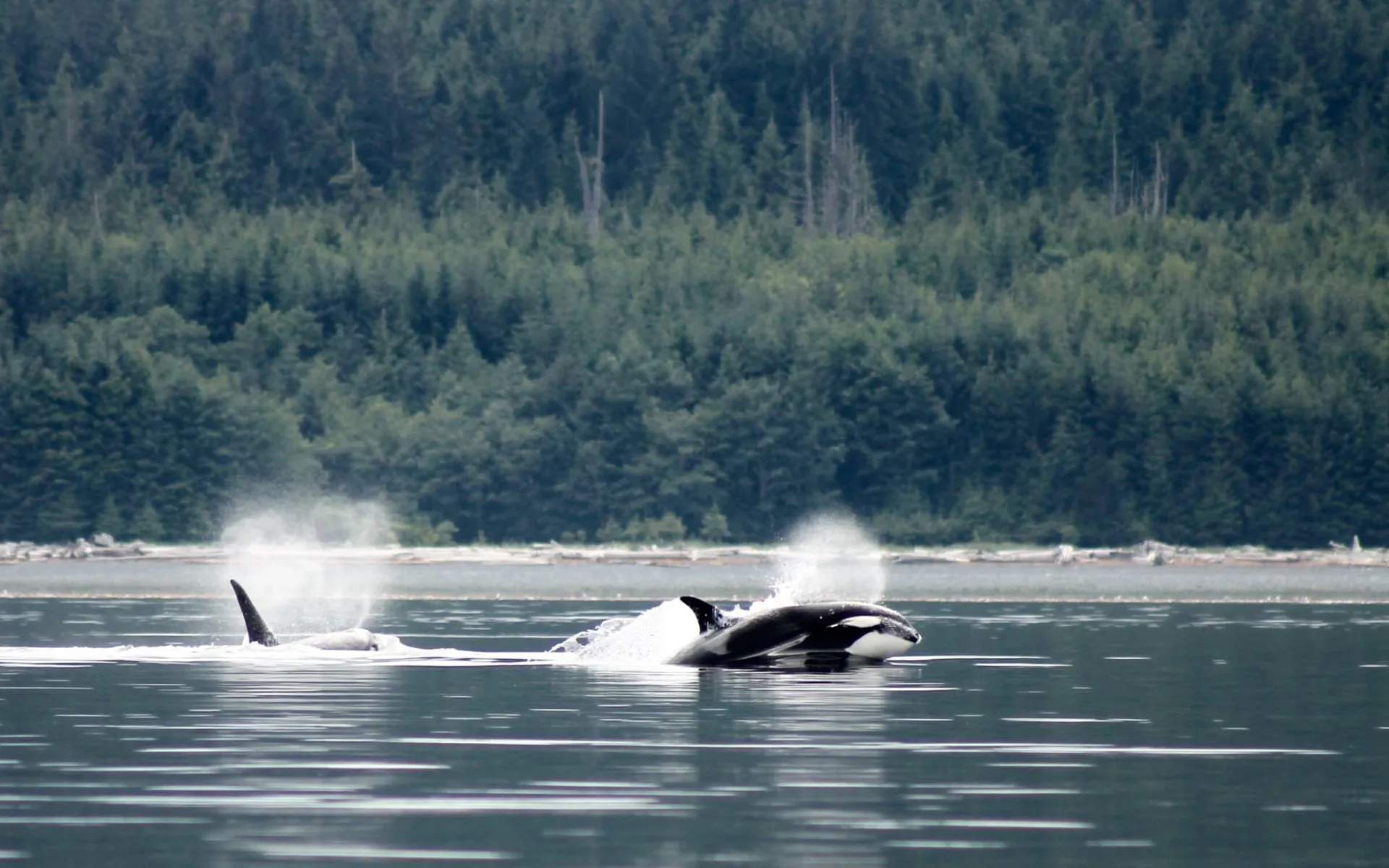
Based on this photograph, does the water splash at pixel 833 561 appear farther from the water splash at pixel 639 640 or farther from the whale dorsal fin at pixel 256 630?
the whale dorsal fin at pixel 256 630

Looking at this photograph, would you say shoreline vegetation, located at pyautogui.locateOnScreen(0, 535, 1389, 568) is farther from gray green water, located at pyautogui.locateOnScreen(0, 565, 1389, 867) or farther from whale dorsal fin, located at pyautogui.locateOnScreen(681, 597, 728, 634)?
whale dorsal fin, located at pyautogui.locateOnScreen(681, 597, 728, 634)

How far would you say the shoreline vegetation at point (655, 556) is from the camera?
121000 millimetres

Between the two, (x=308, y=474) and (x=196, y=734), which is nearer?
(x=196, y=734)

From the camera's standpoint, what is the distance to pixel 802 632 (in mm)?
41812

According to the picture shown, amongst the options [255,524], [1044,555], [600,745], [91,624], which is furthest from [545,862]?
[255,524]

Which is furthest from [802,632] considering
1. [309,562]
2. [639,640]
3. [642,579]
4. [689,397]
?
[689,397]

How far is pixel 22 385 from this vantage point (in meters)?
147

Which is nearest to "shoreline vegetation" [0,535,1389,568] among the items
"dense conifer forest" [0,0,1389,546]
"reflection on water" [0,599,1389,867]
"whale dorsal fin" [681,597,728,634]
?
"dense conifer forest" [0,0,1389,546]

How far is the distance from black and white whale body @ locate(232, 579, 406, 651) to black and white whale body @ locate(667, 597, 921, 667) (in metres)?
6.73

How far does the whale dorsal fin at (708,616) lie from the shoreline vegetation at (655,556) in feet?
246

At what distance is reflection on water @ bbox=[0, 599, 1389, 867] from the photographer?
20797 millimetres

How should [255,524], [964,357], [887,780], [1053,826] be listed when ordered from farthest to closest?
[964,357]
[255,524]
[887,780]
[1053,826]

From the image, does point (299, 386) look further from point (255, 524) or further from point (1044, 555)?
point (1044, 555)

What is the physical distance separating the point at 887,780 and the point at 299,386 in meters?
137
